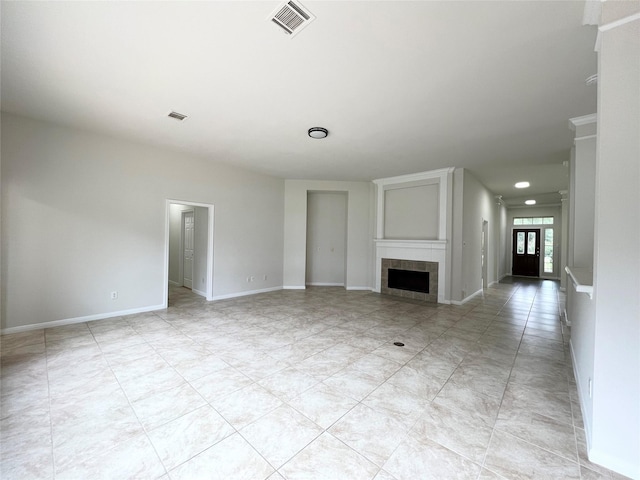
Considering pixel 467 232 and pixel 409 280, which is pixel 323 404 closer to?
pixel 409 280

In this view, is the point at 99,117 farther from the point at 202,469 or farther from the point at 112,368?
the point at 202,469

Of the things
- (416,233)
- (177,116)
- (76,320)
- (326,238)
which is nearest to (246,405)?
(177,116)

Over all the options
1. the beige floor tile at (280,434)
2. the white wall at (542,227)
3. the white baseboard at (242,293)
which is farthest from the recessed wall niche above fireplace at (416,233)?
the white wall at (542,227)

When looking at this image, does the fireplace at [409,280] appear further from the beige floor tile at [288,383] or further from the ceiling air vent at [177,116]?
the ceiling air vent at [177,116]

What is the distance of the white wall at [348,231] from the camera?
7039 mm

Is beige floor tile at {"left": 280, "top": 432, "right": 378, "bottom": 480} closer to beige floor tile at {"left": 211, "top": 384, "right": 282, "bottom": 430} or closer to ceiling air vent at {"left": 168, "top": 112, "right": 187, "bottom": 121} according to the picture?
beige floor tile at {"left": 211, "top": 384, "right": 282, "bottom": 430}

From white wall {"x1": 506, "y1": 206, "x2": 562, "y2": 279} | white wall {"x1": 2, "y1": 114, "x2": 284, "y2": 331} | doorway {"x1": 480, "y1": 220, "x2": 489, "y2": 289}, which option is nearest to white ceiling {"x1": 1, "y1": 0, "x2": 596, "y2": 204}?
white wall {"x1": 2, "y1": 114, "x2": 284, "y2": 331}

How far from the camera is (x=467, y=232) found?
598 centimetres

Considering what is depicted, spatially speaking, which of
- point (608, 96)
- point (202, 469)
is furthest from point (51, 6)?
point (608, 96)

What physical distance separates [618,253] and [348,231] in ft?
19.0

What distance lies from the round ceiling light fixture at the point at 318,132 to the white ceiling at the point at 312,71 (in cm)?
12

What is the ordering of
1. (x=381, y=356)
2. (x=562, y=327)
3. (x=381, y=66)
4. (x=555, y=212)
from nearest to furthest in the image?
1. (x=381, y=66)
2. (x=381, y=356)
3. (x=562, y=327)
4. (x=555, y=212)

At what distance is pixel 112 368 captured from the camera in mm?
2633

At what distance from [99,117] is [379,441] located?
4.89 meters
